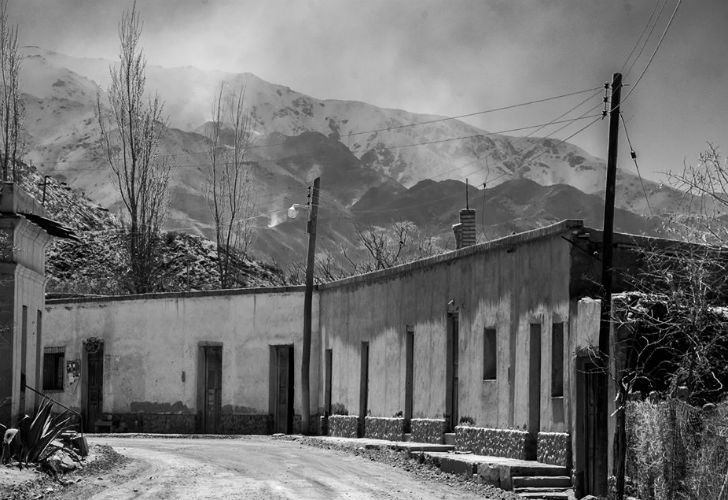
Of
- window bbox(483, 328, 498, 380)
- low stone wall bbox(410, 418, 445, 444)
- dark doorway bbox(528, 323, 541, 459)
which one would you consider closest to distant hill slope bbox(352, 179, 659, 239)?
low stone wall bbox(410, 418, 445, 444)

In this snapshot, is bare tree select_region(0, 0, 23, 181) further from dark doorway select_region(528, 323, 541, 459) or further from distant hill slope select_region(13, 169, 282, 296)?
dark doorway select_region(528, 323, 541, 459)

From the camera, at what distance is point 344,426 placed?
1316 inches

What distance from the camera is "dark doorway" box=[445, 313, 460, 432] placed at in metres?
26.8

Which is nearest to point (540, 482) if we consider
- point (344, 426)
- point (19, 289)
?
point (19, 289)

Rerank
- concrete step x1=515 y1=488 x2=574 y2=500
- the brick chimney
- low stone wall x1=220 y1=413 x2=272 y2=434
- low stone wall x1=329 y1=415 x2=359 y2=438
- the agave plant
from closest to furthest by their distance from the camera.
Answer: concrete step x1=515 y1=488 x2=574 y2=500 < the agave plant < the brick chimney < low stone wall x1=329 y1=415 x2=359 y2=438 < low stone wall x1=220 y1=413 x2=272 y2=434

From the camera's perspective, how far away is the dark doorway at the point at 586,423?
1958 cm

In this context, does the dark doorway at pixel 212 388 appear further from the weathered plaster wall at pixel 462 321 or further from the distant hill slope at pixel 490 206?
the distant hill slope at pixel 490 206

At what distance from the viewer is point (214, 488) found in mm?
18750

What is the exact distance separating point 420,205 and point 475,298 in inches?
5339

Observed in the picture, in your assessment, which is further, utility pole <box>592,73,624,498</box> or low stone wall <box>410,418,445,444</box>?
low stone wall <box>410,418,445,444</box>

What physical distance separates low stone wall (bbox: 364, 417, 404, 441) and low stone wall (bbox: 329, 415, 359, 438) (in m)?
0.62

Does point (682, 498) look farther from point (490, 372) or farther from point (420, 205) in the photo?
point (420, 205)

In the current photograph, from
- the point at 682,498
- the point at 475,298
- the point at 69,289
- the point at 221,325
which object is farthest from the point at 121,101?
the point at 682,498

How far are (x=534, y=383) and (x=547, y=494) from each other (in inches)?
134
